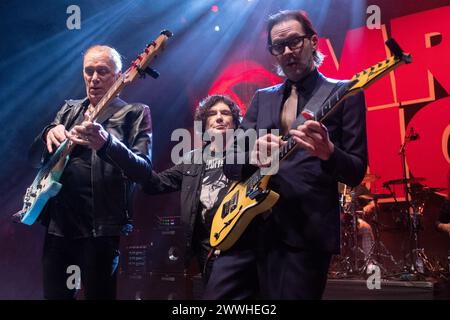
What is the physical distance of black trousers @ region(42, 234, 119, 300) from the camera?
7.74 feet

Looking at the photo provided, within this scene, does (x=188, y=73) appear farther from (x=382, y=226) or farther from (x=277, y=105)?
(x=277, y=105)

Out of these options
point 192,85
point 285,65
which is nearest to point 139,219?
point 192,85

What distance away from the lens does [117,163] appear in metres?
Answer: 2.38

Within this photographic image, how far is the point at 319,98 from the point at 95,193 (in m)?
1.37

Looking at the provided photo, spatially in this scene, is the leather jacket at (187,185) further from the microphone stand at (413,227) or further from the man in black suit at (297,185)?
the microphone stand at (413,227)

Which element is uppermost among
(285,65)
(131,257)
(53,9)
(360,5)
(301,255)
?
(360,5)

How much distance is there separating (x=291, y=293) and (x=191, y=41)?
5708 millimetres

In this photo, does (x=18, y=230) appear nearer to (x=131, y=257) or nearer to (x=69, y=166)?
(x=131, y=257)

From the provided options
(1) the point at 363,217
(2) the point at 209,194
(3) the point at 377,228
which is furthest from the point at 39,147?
(3) the point at 377,228

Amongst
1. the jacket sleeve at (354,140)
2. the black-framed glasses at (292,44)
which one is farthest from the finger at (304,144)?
the black-framed glasses at (292,44)

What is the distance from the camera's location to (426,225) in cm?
657

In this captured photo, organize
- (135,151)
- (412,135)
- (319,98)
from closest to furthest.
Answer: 1. (319,98)
2. (135,151)
3. (412,135)

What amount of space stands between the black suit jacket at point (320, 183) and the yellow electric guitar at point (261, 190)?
0.23 feet

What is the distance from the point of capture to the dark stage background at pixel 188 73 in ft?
17.6
